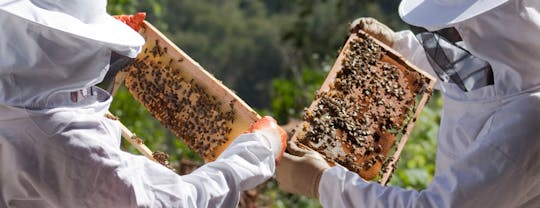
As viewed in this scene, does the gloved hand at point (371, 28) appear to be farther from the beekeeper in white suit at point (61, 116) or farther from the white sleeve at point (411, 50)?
the beekeeper in white suit at point (61, 116)

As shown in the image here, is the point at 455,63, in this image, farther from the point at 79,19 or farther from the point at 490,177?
the point at 79,19

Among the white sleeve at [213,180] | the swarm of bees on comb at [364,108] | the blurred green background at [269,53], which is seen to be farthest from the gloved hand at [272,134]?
the blurred green background at [269,53]

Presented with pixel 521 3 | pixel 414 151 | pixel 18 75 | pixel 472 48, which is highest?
pixel 521 3

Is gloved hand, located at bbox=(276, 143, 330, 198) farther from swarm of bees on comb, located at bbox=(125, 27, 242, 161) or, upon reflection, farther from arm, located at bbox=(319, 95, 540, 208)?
arm, located at bbox=(319, 95, 540, 208)

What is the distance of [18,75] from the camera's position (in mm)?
3166

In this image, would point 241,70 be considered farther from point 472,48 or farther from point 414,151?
point 472,48

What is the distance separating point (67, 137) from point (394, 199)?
148cm

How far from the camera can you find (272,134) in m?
3.96

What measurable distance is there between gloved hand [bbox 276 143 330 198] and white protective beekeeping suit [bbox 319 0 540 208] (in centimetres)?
35

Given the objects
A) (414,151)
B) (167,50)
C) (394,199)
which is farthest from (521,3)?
(414,151)

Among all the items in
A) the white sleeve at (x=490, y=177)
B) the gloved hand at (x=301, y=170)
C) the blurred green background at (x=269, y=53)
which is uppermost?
the white sleeve at (x=490, y=177)

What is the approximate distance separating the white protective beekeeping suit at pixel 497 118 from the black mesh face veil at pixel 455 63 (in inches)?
2.7

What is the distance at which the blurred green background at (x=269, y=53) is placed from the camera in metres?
7.57

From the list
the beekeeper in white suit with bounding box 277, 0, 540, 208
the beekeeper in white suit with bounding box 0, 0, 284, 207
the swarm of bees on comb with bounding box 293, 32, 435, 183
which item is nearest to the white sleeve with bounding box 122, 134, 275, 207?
the beekeeper in white suit with bounding box 0, 0, 284, 207
